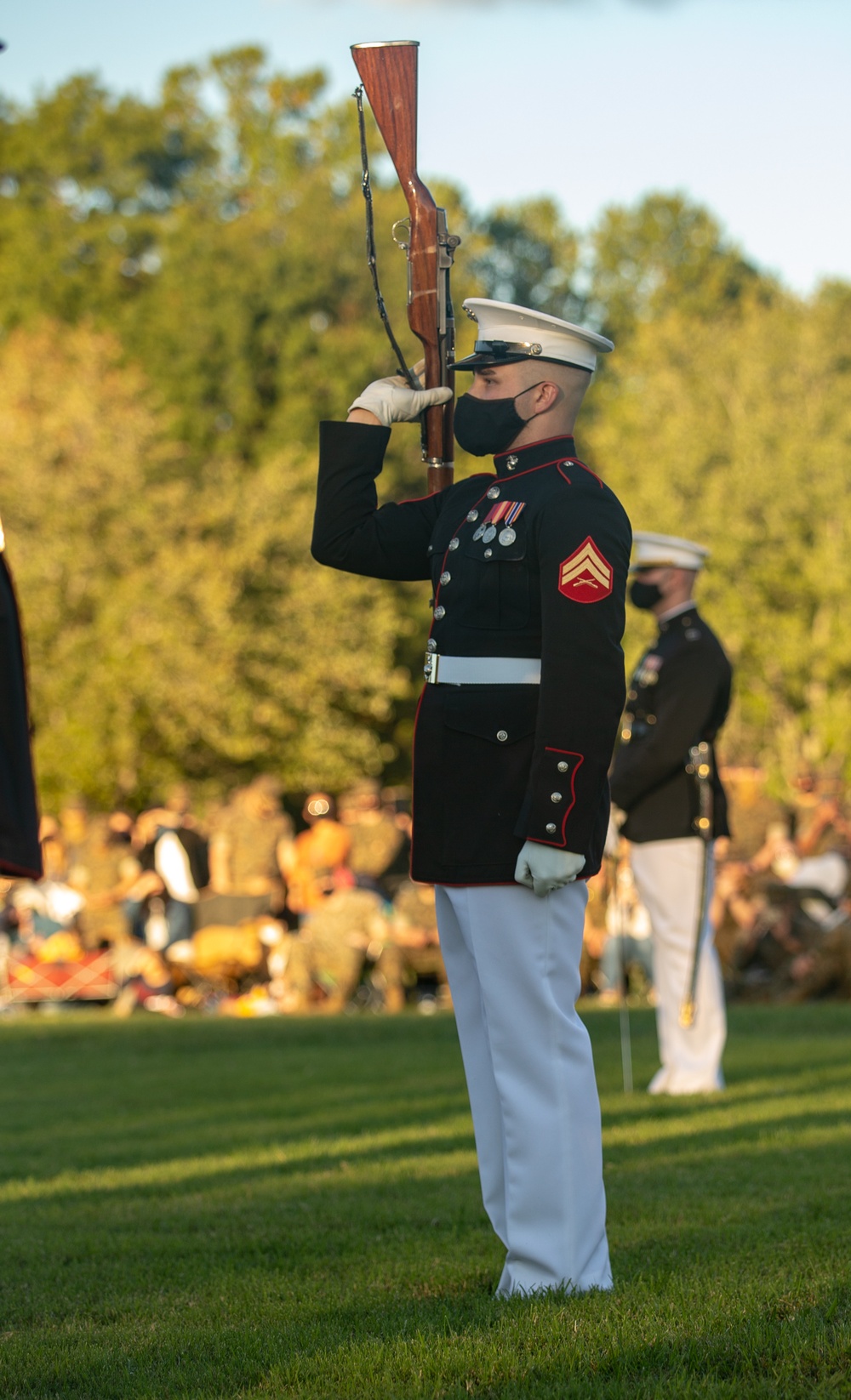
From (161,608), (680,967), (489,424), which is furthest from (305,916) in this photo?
(161,608)

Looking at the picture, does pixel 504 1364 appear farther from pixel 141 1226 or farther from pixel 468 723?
pixel 141 1226

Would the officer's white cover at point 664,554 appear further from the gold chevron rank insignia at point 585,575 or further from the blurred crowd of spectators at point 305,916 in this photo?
the gold chevron rank insignia at point 585,575

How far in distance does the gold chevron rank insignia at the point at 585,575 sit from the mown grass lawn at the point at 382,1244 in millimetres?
1602

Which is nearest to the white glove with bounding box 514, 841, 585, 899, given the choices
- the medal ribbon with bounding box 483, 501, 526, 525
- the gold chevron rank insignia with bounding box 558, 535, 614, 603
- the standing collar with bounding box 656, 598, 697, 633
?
the gold chevron rank insignia with bounding box 558, 535, 614, 603

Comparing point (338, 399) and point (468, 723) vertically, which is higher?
point (338, 399)

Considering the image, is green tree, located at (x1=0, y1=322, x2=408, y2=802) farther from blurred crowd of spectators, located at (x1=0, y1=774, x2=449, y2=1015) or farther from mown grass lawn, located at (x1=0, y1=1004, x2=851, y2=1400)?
mown grass lawn, located at (x1=0, y1=1004, x2=851, y2=1400)

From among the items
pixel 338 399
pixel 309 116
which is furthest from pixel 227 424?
pixel 309 116

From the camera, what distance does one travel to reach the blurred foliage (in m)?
30.3

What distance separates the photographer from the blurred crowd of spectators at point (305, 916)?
50.1ft

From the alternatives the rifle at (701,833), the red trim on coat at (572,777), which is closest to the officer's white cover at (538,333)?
the red trim on coat at (572,777)

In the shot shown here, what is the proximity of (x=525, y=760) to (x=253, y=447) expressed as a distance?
3542 cm

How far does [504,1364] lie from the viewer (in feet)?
11.6

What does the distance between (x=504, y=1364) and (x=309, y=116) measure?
5369 cm

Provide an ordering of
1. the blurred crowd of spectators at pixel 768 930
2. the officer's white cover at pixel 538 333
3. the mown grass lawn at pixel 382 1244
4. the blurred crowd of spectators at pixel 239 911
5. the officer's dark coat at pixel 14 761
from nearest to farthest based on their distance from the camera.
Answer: the mown grass lawn at pixel 382 1244, the officer's dark coat at pixel 14 761, the officer's white cover at pixel 538 333, the blurred crowd of spectators at pixel 768 930, the blurred crowd of spectators at pixel 239 911
